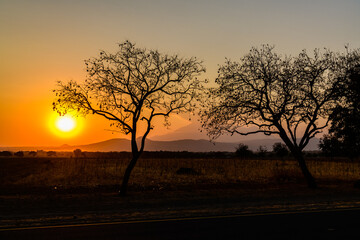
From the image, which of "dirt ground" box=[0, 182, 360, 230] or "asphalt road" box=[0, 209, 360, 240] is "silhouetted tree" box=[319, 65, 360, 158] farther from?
"asphalt road" box=[0, 209, 360, 240]

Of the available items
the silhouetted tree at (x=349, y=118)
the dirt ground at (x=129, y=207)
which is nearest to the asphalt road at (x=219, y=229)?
the dirt ground at (x=129, y=207)

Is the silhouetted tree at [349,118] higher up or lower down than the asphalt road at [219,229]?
higher up

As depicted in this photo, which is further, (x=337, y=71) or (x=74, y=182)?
(x=74, y=182)

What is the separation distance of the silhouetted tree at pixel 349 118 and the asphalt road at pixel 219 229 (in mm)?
16320

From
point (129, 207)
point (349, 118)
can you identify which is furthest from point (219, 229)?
point (349, 118)

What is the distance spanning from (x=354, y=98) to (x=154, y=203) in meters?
17.6

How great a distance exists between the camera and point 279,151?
11138 centimetres

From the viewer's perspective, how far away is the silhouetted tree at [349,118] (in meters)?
27.4

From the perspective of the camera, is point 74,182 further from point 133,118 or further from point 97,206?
point 97,206

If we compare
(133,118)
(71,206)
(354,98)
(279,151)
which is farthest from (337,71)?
(279,151)

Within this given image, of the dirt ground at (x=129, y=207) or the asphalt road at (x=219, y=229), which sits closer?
the asphalt road at (x=219, y=229)

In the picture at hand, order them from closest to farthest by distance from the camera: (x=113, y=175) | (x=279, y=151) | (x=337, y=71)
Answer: (x=337, y=71) → (x=113, y=175) → (x=279, y=151)

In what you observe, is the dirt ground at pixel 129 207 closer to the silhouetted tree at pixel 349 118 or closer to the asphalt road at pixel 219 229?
the asphalt road at pixel 219 229

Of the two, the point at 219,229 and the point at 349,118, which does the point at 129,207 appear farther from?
the point at 349,118
